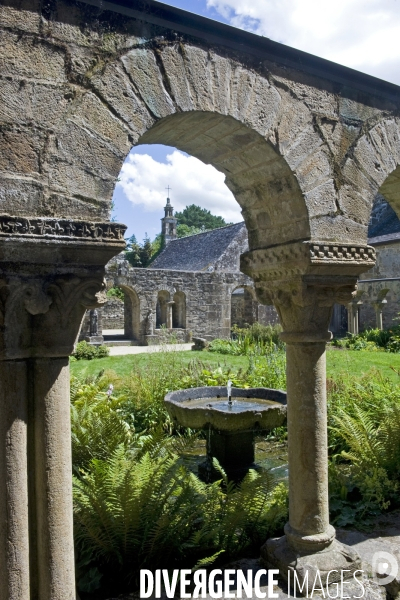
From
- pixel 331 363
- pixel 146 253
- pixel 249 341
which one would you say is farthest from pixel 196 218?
Result: pixel 331 363

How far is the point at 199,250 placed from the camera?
90.7 feet

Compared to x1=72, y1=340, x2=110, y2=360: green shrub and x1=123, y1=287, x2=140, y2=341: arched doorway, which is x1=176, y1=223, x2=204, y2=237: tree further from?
x1=72, y1=340, x2=110, y2=360: green shrub

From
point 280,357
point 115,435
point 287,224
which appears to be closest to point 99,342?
point 280,357

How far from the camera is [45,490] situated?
2.50 meters

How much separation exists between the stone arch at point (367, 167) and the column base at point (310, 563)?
2049 mm

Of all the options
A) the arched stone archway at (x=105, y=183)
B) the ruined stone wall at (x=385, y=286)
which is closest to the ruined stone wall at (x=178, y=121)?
the arched stone archway at (x=105, y=183)

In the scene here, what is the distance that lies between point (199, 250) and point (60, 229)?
Answer: 2530 centimetres

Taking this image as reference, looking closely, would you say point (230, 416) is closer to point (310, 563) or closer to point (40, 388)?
point (310, 563)

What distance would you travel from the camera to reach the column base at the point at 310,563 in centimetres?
308

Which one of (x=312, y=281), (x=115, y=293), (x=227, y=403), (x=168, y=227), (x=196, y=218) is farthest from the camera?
(x=196, y=218)

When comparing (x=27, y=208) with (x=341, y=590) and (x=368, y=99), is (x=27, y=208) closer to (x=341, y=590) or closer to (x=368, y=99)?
(x=368, y=99)

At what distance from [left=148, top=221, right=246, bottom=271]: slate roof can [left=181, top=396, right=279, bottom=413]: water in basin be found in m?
18.1

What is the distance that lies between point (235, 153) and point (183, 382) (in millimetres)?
5023

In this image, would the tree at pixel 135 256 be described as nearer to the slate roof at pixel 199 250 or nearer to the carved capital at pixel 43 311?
the slate roof at pixel 199 250
